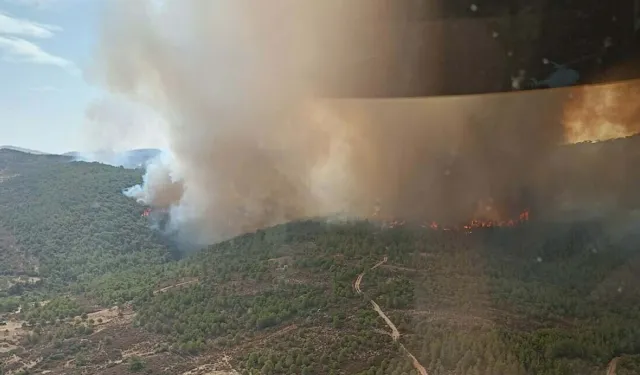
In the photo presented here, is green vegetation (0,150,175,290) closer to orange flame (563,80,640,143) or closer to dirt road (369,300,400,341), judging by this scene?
dirt road (369,300,400,341)

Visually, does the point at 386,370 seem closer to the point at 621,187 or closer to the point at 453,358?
the point at 453,358

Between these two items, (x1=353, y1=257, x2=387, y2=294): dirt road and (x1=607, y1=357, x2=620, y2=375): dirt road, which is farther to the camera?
(x1=353, y1=257, x2=387, y2=294): dirt road

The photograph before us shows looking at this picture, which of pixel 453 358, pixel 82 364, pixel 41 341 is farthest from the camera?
pixel 41 341

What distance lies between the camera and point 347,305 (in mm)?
8109

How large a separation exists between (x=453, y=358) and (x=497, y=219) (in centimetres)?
498

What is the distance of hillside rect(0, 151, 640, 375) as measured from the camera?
6441 mm

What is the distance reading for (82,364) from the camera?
7863 mm

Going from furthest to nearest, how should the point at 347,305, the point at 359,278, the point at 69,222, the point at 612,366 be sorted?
the point at 69,222 → the point at 359,278 → the point at 347,305 → the point at 612,366

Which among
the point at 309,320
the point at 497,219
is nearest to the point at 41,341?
the point at 309,320

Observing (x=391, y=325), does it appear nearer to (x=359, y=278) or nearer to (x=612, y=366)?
(x=359, y=278)

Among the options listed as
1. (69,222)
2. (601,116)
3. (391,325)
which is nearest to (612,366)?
(391,325)

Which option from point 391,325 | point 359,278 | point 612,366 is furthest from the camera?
point 359,278

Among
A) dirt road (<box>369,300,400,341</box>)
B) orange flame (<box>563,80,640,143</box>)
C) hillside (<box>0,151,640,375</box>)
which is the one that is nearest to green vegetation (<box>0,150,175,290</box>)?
hillside (<box>0,151,640,375</box>)

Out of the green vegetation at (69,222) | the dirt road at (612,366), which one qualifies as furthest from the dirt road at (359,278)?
the green vegetation at (69,222)
